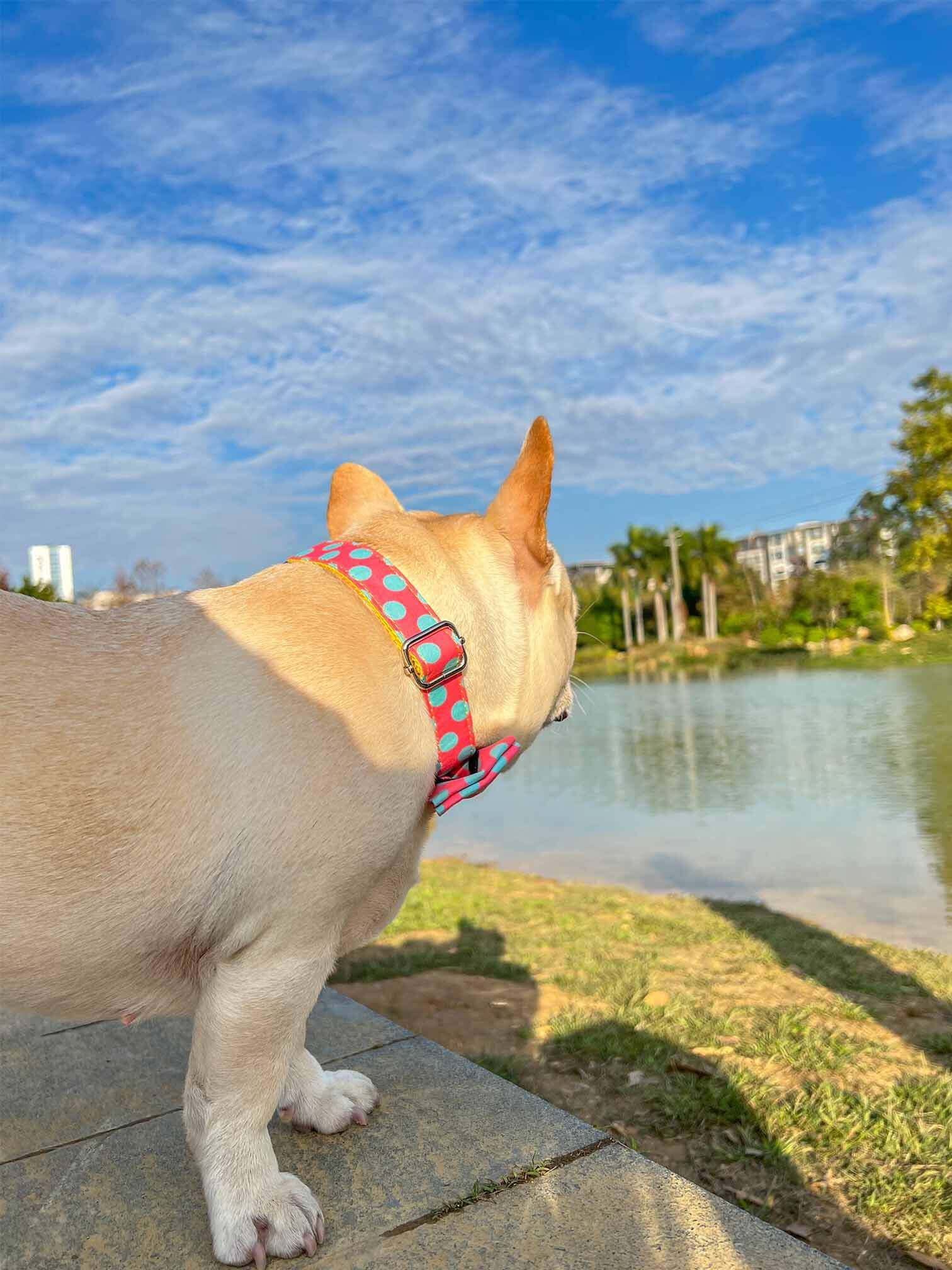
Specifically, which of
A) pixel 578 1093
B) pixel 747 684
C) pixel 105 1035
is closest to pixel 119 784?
pixel 105 1035

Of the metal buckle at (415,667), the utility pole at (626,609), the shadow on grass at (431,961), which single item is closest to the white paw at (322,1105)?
the metal buckle at (415,667)

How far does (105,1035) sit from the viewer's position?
133 inches

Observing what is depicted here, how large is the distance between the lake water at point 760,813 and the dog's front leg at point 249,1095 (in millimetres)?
1930

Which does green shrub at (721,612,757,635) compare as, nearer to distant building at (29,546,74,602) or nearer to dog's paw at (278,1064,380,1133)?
distant building at (29,546,74,602)

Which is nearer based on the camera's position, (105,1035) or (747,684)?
(105,1035)

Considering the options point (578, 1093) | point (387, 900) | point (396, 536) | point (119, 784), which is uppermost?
point (396, 536)

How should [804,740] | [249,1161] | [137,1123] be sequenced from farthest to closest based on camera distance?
[804,740] < [137,1123] < [249,1161]

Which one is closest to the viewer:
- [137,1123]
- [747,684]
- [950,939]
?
[137,1123]

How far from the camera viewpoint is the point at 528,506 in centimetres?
244

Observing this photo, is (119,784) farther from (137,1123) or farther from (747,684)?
(747,684)

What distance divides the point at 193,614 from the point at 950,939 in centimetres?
642

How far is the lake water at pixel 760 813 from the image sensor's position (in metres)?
8.29

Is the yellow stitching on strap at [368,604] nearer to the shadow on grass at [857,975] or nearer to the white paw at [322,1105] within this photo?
the white paw at [322,1105]

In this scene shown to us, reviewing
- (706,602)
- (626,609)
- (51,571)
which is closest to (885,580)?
(706,602)
